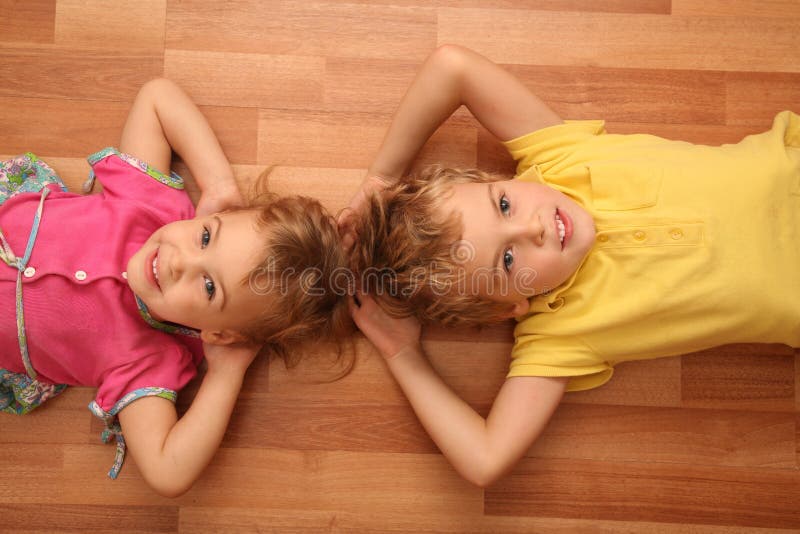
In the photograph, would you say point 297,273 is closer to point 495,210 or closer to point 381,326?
point 381,326

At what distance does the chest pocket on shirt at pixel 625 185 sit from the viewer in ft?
3.04

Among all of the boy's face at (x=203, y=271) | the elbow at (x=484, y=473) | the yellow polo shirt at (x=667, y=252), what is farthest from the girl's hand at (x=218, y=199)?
the elbow at (x=484, y=473)

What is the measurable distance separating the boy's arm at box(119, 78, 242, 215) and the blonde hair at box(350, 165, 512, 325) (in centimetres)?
25

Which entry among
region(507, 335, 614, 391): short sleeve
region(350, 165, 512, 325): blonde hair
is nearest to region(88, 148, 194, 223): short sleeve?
region(350, 165, 512, 325): blonde hair

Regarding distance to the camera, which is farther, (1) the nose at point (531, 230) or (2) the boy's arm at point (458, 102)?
(2) the boy's arm at point (458, 102)

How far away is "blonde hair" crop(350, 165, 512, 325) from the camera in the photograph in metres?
0.86

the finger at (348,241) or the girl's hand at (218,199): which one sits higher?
the girl's hand at (218,199)

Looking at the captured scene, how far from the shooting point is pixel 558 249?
870mm

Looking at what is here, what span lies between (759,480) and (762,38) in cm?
84

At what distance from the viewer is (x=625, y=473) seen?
3.47ft

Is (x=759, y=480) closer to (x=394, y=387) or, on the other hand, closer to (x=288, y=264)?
(x=394, y=387)

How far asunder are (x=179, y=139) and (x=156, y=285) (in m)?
0.29

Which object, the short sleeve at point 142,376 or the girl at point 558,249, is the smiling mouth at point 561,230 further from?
the short sleeve at point 142,376

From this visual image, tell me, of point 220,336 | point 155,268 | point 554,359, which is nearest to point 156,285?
point 155,268
